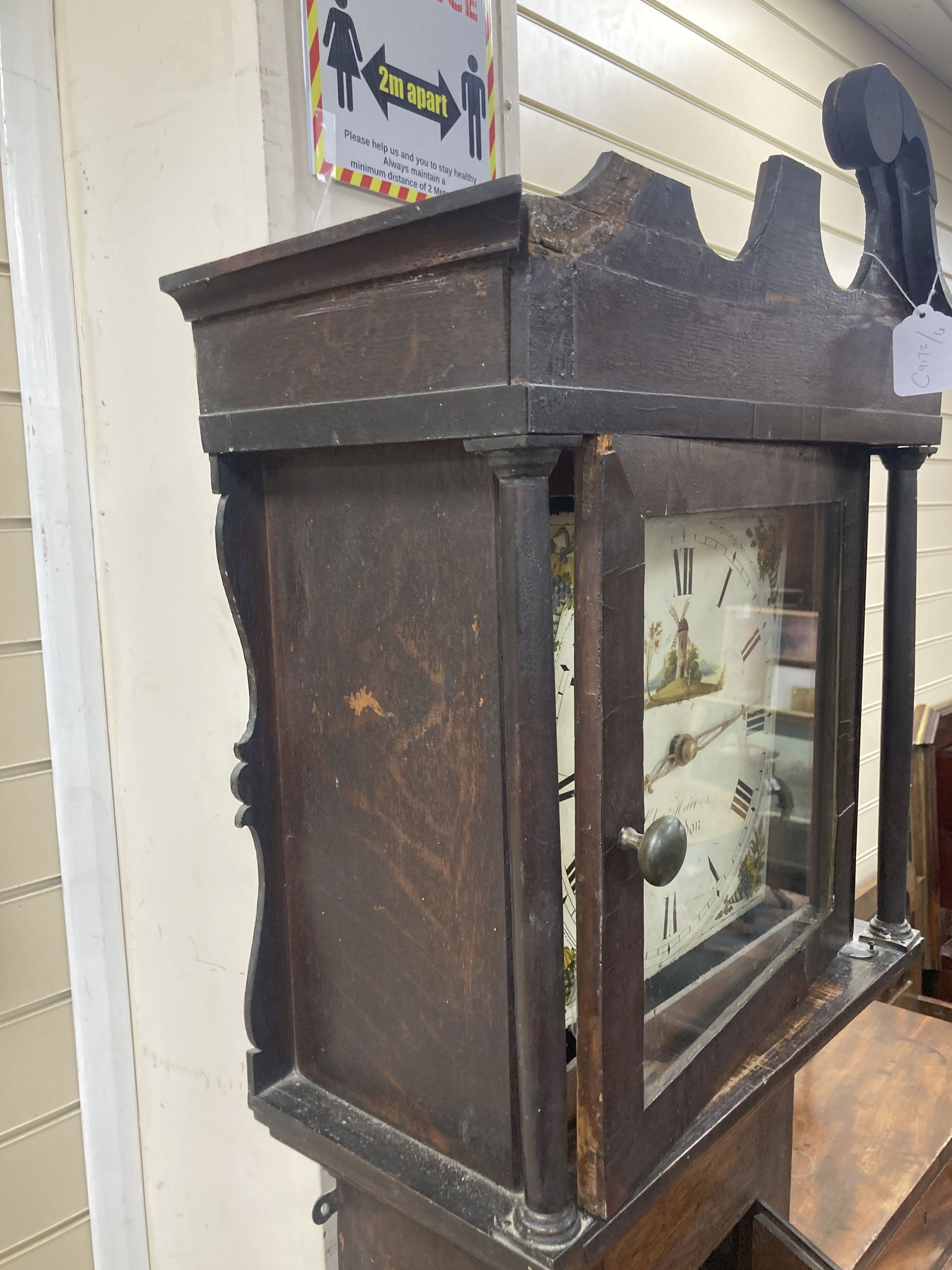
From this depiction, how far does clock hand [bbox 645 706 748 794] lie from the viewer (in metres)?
0.65

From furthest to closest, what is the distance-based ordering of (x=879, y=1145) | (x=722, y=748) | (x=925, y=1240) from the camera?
(x=925, y=1240) → (x=879, y=1145) → (x=722, y=748)

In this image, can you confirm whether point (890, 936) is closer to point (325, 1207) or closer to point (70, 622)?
point (325, 1207)

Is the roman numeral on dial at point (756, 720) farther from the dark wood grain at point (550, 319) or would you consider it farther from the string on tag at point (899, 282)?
the string on tag at point (899, 282)

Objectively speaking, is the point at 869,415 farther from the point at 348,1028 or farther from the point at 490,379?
the point at 348,1028

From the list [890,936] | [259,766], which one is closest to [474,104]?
[259,766]

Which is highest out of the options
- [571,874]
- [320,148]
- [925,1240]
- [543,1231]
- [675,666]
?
[320,148]

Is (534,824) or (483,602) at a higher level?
(483,602)

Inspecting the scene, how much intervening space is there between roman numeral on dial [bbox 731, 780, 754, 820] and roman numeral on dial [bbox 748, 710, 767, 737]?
4cm

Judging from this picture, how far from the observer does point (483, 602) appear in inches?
21.6

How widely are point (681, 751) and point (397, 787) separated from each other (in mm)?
204

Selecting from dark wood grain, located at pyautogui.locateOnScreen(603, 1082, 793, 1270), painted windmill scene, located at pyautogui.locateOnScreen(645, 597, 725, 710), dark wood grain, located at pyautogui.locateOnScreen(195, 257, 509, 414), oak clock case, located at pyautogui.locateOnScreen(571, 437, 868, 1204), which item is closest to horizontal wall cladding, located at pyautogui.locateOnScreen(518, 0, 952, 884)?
oak clock case, located at pyautogui.locateOnScreen(571, 437, 868, 1204)

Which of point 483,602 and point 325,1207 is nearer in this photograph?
point 483,602

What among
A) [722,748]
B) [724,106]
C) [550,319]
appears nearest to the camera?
[550,319]

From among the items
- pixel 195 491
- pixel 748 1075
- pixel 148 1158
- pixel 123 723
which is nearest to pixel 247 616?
pixel 195 491
